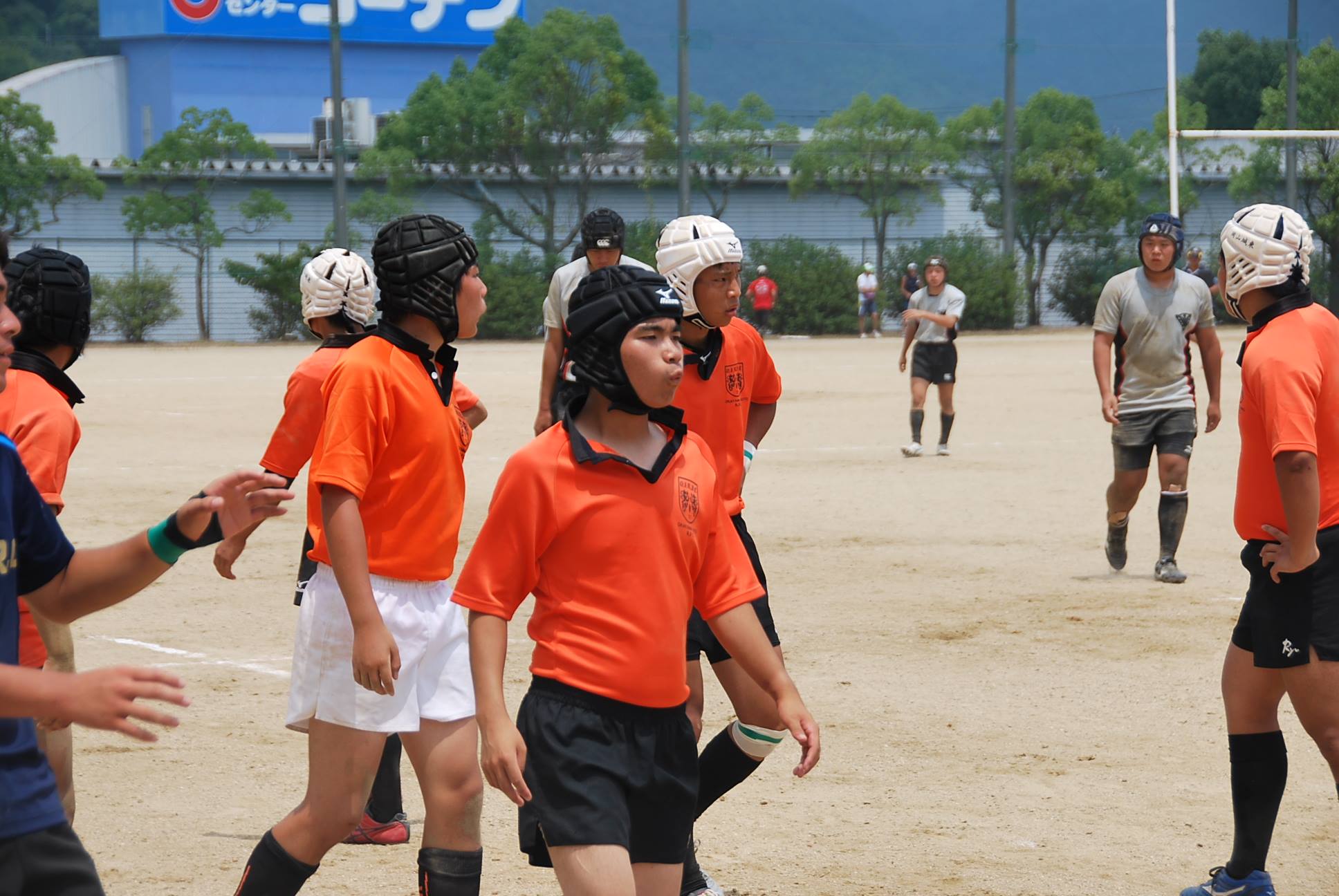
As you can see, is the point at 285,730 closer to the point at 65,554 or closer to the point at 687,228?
the point at 687,228

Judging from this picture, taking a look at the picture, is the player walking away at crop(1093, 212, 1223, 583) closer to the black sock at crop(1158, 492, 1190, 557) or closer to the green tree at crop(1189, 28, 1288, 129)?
the black sock at crop(1158, 492, 1190, 557)

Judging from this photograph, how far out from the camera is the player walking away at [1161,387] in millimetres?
10562

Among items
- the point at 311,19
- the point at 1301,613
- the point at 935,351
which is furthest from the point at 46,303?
the point at 311,19

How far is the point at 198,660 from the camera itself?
856cm

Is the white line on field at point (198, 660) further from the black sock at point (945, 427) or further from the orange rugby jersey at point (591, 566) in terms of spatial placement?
the black sock at point (945, 427)

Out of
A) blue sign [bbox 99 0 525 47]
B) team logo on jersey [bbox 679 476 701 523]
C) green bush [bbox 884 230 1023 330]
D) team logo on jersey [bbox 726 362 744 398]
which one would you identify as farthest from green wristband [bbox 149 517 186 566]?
blue sign [bbox 99 0 525 47]

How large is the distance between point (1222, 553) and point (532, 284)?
120ft

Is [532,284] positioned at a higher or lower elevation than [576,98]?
lower

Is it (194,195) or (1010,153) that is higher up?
(1010,153)

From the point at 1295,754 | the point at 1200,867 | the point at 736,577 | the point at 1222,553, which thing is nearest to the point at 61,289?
the point at 736,577

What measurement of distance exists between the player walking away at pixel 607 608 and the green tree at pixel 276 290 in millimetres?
42704

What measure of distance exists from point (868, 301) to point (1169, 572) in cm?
3793

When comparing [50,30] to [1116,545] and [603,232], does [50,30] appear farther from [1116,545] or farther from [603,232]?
[1116,545]

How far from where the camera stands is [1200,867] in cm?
552
